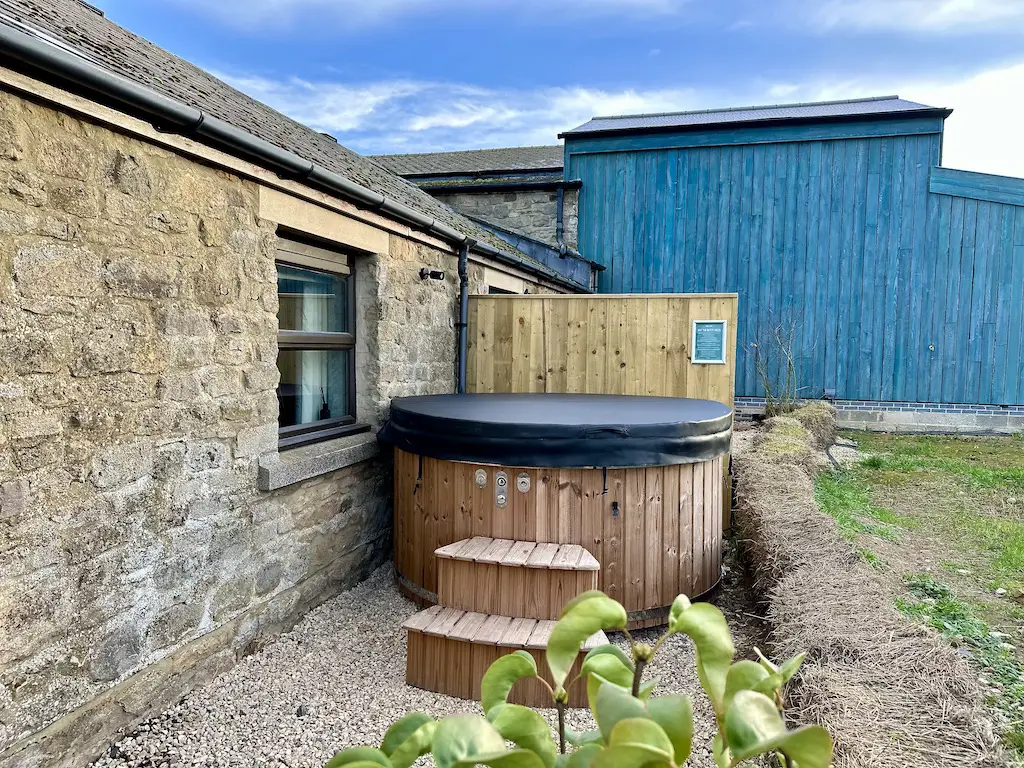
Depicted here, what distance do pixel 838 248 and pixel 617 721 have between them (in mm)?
11673

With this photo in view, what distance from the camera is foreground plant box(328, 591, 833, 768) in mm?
608

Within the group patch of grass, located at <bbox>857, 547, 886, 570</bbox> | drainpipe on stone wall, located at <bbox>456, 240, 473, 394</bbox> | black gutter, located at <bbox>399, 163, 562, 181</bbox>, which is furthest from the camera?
black gutter, located at <bbox>399, 163, 562, 181</bbox>

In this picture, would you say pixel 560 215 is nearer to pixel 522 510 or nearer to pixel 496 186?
pixel 496 186

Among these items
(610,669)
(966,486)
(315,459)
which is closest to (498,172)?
(966,486)

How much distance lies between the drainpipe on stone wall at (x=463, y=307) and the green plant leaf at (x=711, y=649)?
5.29 metres

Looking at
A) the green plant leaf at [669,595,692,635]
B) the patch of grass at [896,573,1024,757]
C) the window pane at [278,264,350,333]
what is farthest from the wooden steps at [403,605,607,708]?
the green plant leaf at [669,595,692,635]

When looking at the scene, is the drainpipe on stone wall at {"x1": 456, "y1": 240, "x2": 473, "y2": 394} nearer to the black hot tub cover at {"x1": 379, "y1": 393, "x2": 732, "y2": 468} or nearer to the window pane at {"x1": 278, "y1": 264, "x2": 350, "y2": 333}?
the window pane at {"x1": 278, "y1": 264, "x2": 350, "y2": 333}

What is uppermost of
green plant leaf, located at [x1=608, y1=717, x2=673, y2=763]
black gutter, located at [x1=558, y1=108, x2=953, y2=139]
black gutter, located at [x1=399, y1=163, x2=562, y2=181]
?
black gutter, located at [x1=558, y1=108, x2=953, y2=139]

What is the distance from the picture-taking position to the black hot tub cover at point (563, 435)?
3.49 metres

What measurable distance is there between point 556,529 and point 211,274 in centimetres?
218

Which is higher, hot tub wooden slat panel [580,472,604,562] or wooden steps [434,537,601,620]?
hot tub wooden slat panel [580,472,604,562]

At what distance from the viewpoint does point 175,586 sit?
9.71ft

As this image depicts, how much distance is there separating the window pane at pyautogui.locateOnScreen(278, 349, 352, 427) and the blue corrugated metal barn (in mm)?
7743

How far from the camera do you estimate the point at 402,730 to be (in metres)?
0.79
